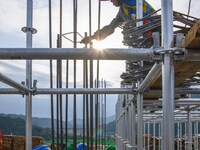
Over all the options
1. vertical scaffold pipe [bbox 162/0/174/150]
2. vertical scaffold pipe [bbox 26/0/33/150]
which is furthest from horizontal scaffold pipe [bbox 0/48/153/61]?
vertical scaffold pipe [bbox 26/0/33/150]

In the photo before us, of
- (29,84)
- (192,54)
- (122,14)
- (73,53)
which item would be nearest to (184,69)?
(192,54)

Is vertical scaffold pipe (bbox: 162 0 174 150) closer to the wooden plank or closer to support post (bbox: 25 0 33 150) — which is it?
the wooden plank

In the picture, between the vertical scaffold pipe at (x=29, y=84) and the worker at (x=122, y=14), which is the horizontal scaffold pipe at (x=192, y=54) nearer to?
the worker at (x=122, y=14)

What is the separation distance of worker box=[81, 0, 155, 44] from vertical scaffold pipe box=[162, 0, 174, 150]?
133 cm

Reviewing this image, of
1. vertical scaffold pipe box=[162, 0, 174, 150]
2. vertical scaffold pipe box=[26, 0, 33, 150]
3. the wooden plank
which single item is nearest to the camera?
vertical scaffold pipe box=[162, 0, 174, 150]

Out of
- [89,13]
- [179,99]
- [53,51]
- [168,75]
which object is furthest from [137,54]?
[89,13]

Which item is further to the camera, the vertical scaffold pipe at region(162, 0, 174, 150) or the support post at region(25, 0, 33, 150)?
the support post at region(25, 0, 33, 150)

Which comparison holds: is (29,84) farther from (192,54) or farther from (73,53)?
(192,54)

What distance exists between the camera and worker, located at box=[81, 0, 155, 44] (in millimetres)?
2930

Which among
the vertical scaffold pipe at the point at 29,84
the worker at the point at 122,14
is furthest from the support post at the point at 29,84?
the worker at the point at 122,14

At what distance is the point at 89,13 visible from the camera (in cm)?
388

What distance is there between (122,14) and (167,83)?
65.8 inches

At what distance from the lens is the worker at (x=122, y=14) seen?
2930mm

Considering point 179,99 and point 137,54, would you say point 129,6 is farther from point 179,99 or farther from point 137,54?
point 137,54
